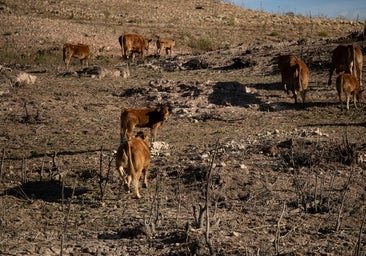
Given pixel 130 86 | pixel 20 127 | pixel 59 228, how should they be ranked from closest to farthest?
pixel 59 228, pixel 20 127, pixel 130 86

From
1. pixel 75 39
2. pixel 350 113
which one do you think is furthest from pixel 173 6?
pixel 350 113

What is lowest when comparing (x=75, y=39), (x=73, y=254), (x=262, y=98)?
(x=73, y=254)

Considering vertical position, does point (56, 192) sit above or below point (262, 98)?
below

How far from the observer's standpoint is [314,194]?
372 inches

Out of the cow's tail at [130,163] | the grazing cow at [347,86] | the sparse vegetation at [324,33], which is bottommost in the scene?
the cow's tail at [130,163]

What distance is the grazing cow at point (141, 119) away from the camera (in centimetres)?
1286

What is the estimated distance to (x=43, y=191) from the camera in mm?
10344

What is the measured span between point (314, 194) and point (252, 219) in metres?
1.27

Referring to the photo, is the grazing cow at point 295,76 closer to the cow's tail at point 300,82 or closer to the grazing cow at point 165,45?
the cow's tail at point 300,82

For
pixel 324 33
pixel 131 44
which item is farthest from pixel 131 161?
pixel 324 33

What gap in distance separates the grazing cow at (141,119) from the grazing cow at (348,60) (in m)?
7.08

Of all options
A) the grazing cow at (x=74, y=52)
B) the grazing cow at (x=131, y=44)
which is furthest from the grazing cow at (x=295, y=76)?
the grazing cow at (x=131, y=44)

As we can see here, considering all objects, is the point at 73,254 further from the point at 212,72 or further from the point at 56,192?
the point at 212,72

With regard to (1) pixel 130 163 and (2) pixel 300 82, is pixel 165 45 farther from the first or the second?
(1) pixel 130 163
